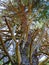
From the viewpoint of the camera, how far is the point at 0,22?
3.16 metres

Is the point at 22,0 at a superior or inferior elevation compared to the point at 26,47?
superior

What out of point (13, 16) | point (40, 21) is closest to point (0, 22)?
point (13, 16)

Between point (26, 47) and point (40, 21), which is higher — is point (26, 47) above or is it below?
below

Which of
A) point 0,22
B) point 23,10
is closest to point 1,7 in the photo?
point 0,22

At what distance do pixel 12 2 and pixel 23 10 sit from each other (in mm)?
484

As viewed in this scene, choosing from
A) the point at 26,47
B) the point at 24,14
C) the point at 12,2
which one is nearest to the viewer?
the point at 24,14

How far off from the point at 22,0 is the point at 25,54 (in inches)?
41.3

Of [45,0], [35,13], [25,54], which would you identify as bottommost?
[25,54]

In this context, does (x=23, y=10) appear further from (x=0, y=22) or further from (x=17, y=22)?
(x=0, y=22)

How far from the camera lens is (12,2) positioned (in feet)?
10.7

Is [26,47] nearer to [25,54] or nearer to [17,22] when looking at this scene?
[25,54]

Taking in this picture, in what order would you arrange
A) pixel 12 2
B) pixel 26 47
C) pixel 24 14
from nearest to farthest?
1. pixel 24 14
2. pixel 26 47
3. pixel 12 2

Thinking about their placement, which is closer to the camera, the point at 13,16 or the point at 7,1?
the point at 13,16

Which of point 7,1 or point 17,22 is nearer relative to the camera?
point 17,22
